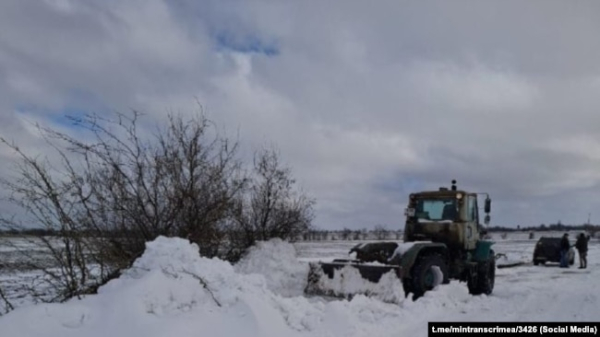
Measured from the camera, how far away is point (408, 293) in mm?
11984

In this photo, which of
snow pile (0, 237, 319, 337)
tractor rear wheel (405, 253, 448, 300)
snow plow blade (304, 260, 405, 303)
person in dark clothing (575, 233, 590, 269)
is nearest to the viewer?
snow pile (0, 237, 319, 337)

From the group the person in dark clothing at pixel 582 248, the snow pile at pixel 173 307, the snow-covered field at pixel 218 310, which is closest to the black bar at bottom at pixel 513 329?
the snow-covered field at pixel 218 310

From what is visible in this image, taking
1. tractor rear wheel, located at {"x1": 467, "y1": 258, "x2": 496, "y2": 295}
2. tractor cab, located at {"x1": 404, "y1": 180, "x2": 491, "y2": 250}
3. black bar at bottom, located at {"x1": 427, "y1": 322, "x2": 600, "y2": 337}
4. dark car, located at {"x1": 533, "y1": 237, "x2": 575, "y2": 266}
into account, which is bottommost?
black bar at bottom, located at {"x1": 427, "y1": 322, "x2": 600, "y2": 337}

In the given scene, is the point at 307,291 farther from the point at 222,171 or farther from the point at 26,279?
the point at 26,279

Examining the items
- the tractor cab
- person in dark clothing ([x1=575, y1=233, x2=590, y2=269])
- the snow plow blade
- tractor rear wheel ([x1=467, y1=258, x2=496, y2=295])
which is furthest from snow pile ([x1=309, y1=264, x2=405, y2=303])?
person in dark clothing ([x1=575, y1=233, x2=590, y2=269])

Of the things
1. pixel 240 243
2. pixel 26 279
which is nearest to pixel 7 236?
pixel 26 279

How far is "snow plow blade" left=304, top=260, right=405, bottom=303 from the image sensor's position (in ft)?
37.1

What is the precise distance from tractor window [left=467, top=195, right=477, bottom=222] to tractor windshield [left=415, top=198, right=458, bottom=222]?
473 millimetres

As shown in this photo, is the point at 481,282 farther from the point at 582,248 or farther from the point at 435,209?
the point at 582,248

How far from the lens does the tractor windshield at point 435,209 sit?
1383 cm

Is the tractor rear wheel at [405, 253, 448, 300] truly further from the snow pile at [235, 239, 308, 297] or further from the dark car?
the dark car

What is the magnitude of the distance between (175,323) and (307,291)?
616 cm

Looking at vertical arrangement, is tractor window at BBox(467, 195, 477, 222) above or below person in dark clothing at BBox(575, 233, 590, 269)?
above

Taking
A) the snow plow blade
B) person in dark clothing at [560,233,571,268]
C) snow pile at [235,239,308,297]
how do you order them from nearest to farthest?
the snow plow blade, snow pile at [235,239,308,297], person in dark clothing at [560,233,571,268]
